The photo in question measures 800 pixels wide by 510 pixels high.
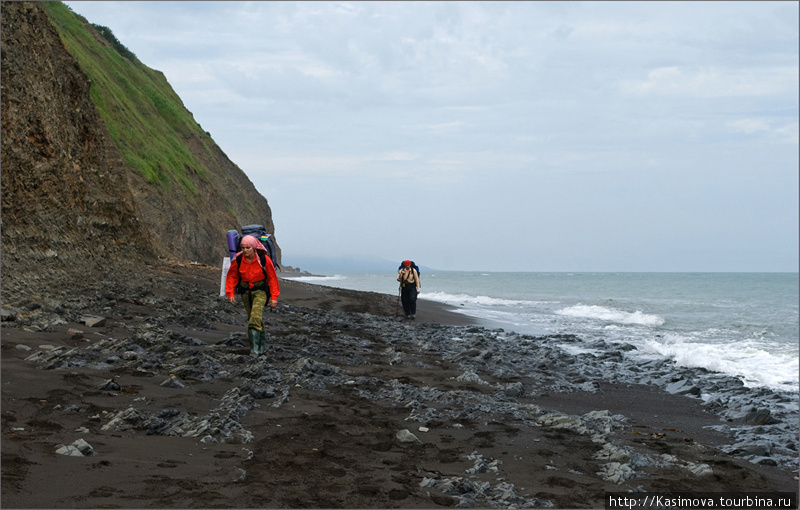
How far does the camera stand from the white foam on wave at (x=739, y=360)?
42.4ft

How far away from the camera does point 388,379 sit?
9336 mm

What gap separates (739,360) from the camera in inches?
601

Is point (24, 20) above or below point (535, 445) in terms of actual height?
above

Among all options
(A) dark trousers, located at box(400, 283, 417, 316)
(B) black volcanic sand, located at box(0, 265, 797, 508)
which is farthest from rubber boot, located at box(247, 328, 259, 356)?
(A) dark trousers, located at box(400, 283, 417, 316)

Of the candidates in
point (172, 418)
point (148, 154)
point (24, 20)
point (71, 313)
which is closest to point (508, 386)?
point (172, 418)

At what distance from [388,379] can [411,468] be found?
4045mm

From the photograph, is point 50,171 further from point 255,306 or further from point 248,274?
point 255,306

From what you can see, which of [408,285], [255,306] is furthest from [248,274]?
[408,285]

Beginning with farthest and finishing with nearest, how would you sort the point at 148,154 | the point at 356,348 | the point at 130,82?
1. the point at 130,82
2. the point at 148,154
3. the point at 356,348

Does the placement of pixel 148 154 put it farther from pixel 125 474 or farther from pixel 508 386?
pixel 125 474

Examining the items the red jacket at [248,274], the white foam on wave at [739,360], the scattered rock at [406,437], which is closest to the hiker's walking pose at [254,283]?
the red jacket at [248,274]

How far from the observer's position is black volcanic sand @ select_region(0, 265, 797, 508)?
4.53 metres

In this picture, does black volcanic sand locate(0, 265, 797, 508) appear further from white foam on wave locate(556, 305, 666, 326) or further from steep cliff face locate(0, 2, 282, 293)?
white foam on wave locate(556, 305, 666, 326)

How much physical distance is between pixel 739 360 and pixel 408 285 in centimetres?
972
